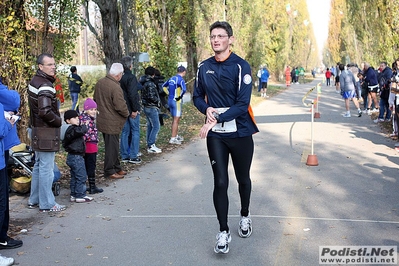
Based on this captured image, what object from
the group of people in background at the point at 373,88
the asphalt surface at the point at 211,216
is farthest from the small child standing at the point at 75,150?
the group of people in background at the point at 373,88

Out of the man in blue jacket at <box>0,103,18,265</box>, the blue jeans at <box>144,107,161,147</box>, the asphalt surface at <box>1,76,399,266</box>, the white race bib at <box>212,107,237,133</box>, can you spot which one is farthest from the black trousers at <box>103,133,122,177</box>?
the white race bib at <box>212,107,237,133</box>

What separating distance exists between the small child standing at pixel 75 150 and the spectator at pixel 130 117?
2.75 meters

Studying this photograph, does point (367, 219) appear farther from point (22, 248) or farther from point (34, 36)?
point (34, 36)

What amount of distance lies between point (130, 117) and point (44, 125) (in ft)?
12.0

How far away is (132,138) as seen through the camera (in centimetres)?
1062

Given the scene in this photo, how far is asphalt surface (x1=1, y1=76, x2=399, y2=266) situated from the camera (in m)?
5.30

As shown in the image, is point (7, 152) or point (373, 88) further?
point (373, 88)

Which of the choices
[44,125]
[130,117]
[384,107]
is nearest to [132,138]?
[130,117]

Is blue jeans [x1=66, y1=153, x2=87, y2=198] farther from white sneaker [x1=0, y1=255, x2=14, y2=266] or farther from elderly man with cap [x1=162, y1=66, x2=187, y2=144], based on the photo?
elderly man with cap [x1=162, y1=66, x2=187, y2=144]

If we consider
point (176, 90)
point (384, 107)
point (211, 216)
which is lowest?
point (211, 216)

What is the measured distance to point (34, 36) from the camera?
9.76 m

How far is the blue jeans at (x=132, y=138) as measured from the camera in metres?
10.6

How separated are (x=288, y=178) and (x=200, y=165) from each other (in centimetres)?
214

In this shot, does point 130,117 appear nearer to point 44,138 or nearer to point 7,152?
point 44,138
